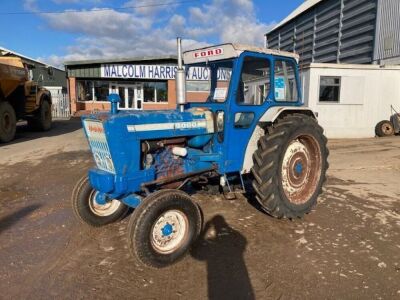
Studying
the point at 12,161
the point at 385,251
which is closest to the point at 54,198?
the point at 12,161

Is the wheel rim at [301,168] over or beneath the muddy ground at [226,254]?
over

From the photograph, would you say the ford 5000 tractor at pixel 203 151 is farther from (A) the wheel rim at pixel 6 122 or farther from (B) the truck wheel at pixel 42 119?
(B) the truck wheel at pixel 42 119

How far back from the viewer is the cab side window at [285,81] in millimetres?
4820

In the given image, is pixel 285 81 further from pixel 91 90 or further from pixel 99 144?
pixel 91 90

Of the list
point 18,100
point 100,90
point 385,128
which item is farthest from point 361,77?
point 100,90

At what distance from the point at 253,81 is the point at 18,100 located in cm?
1165

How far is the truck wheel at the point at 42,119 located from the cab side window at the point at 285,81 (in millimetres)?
12657

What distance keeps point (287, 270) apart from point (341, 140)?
34.5 feet

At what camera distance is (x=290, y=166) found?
489 centimetres

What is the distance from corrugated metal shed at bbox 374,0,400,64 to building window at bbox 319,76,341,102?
2.69m

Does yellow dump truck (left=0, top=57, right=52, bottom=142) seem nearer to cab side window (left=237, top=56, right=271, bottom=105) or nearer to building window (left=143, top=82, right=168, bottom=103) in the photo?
cab side window (left=237, top=56, right=271, bottom=105)

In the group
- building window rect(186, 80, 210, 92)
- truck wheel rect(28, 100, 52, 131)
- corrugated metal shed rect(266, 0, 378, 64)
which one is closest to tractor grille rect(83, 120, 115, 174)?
building window rect(186, 80, 210, 92)

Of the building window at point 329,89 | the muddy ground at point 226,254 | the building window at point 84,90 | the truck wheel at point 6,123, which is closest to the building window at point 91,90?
the building window at point 84,90

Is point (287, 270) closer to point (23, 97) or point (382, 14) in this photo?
point (23, 97)
